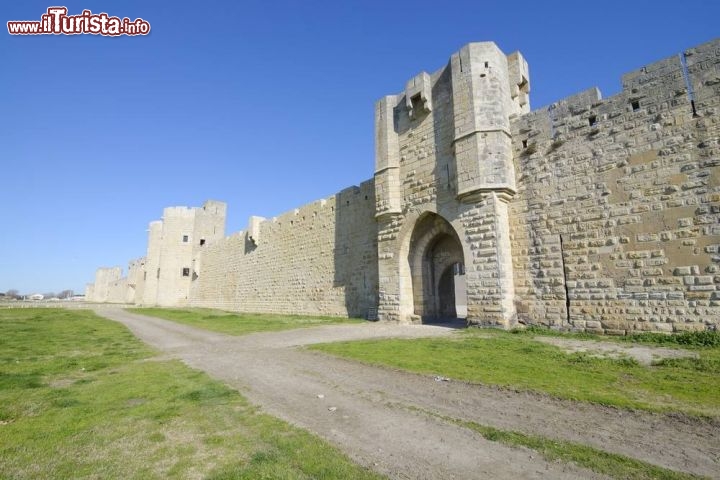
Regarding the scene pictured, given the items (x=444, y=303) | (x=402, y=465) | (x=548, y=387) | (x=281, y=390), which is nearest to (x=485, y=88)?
(x=444, y=303)

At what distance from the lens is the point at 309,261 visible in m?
20.2

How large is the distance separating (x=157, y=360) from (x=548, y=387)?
6990 mm

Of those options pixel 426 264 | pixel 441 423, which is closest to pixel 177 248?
pixel 426 264

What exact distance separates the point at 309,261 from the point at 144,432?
16698mm

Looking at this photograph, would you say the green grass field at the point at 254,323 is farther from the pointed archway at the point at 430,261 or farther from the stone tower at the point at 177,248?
the stone tower at the point at 177,248

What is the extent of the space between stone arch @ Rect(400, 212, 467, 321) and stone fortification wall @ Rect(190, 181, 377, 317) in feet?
7.44

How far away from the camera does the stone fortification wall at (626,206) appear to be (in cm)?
816

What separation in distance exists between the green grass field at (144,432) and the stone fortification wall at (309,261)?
11.2 metres

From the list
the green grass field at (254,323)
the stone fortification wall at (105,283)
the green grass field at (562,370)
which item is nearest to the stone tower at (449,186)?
the green grass field at (254,323)

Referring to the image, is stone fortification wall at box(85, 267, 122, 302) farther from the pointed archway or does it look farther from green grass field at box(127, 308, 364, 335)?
the pointed archway

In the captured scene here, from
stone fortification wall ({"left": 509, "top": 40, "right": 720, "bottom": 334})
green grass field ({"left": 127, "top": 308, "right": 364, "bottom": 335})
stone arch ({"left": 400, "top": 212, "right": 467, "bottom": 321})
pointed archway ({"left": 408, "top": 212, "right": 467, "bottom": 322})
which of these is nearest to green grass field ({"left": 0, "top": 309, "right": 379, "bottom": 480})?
green grass field ({"left": 127, "top": 308, "right": 364, "bottom": 335})

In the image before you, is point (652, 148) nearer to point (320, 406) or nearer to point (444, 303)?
point (444, 303)

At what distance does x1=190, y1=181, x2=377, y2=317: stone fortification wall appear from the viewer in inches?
663

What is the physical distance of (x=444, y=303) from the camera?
15148mm
